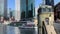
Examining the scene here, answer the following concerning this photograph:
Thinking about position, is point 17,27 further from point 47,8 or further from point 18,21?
point 47,8

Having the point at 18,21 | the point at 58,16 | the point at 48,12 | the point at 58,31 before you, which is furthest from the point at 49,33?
the point at 18,21

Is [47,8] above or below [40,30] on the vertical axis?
above

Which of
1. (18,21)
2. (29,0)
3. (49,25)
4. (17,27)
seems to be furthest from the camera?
(29,0)

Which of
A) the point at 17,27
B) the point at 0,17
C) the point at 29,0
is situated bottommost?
the point at 17,27

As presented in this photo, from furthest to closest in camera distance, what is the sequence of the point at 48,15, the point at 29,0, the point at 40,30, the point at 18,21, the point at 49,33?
the point at 29,0 → the point at 18,21 → the point at 40,30 → the point at 48,15 → the point at 49,33

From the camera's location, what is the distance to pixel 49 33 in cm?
114

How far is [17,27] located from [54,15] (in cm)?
1356

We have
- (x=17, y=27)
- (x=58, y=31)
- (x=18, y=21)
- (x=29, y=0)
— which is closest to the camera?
(x=58, y=31)

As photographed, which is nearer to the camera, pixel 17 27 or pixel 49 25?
pixel 49 25

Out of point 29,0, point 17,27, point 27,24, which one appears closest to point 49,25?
point 27,24

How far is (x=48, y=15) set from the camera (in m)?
1.50

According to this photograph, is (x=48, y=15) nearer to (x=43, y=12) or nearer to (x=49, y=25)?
(x=43, y=12)

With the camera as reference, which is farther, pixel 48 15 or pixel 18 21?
pixel 18 21

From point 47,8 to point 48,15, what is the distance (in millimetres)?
124
